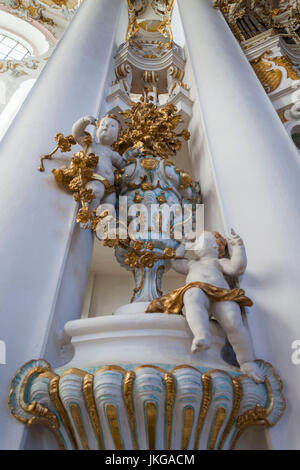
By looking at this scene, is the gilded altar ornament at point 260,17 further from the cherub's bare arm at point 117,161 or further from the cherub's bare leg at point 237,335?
the cherub's bare leg at point 237,335

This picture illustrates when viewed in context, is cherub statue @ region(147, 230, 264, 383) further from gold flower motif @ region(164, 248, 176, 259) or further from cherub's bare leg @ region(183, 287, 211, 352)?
gold flower motif @ region(164, 248, 176, 259)

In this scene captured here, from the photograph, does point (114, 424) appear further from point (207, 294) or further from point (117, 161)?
point (117, 161)

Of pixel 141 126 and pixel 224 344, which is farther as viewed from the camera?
pixel 141 126

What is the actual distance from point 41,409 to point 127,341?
16.8 inches

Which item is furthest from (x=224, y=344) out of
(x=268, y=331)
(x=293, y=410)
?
(x=293, y=410)

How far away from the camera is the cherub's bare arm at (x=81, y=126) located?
2.43 meters

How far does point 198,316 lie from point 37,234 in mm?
1074

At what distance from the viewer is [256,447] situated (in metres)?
1.48

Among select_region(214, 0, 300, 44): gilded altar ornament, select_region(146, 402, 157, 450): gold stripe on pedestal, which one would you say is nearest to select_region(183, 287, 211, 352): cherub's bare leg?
select_region(146, 402, 157, 450): gold stripe on pedestal

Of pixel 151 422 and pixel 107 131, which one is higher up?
pixel 107 131

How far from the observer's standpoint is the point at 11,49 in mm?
6980

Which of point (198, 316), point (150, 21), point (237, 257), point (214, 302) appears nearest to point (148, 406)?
point (198, 316)

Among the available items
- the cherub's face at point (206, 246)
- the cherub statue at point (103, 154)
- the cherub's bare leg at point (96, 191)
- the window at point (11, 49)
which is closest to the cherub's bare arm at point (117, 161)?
the cherub statue at point (103, 154)
